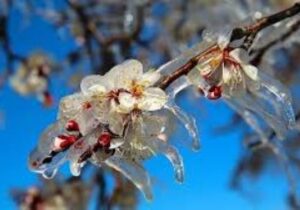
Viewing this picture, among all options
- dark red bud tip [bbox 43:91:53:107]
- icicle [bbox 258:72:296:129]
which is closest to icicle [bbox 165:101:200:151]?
icicle [bbox 258:72:296:129]

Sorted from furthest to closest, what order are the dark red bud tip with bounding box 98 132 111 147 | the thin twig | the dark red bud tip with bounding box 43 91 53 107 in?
the dark red bud tip with bounding box 43 91 53 107, the thin twig, the dark red bud tip with bounding box 98 132 111 147

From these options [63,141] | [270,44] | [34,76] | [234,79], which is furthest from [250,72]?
[34,76]

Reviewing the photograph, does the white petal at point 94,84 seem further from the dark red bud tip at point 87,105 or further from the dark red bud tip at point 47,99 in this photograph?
the dark red bud tip at point 47,99

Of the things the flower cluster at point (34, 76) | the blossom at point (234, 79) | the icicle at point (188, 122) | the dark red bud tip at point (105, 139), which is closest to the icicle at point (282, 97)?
the blossom at point (234, 79)

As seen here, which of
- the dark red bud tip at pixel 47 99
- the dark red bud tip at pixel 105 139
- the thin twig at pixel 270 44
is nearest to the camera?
the dark red bud tip at pixel 105 139

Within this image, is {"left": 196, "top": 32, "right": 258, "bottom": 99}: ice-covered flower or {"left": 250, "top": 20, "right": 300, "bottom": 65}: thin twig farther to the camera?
{"left": 250, "top": 20, "right": 300, "bottom": 65}: thin twig

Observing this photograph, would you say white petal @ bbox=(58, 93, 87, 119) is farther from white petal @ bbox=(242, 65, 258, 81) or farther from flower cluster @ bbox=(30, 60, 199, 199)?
white petal @ bbox=(242, 65, 258, 81)
